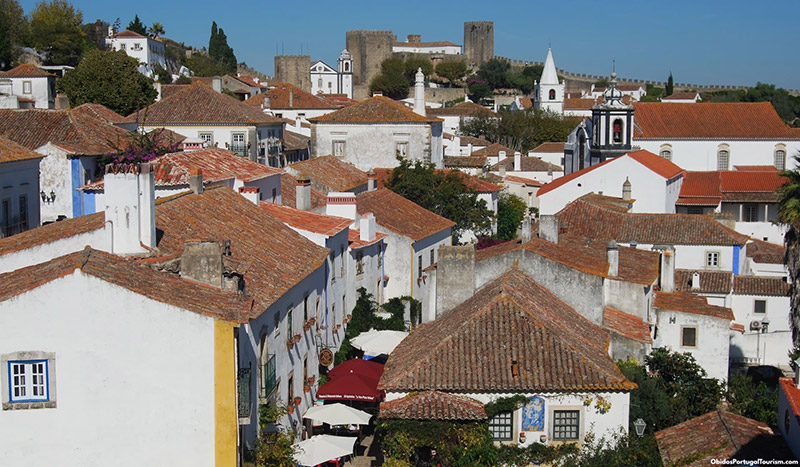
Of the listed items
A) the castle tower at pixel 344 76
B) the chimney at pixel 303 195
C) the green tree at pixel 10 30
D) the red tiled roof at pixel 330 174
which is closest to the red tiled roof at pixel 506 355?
the chimney at pixel 303 195

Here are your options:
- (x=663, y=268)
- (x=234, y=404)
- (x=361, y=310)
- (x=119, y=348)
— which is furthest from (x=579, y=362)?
(x=663, y=268)

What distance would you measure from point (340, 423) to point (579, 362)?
17.5ft

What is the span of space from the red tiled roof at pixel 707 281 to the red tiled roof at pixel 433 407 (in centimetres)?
2077

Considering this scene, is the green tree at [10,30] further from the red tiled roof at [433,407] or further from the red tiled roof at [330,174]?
the red tiled roof at [433,407]

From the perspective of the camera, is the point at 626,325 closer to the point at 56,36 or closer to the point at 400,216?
the point at 400,216

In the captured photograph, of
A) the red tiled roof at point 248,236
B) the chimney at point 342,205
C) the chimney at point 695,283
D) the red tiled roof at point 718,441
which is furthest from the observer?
the chimney at point 695,283

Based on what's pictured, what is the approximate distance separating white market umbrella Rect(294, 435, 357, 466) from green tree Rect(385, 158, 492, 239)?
78.5 feet

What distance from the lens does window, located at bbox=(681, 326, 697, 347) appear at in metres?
27.5

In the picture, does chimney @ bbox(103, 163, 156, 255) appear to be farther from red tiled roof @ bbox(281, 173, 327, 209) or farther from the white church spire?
the white church spire

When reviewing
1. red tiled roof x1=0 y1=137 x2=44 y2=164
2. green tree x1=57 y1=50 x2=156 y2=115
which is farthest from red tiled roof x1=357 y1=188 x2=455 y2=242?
green tree x1=57 y1=50 x2=156 y2=115

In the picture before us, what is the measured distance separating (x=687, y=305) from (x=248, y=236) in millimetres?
14319

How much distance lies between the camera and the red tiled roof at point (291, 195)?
104 ft

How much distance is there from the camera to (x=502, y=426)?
16.5 m

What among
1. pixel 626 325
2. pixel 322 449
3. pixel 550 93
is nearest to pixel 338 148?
pixel 626 325
